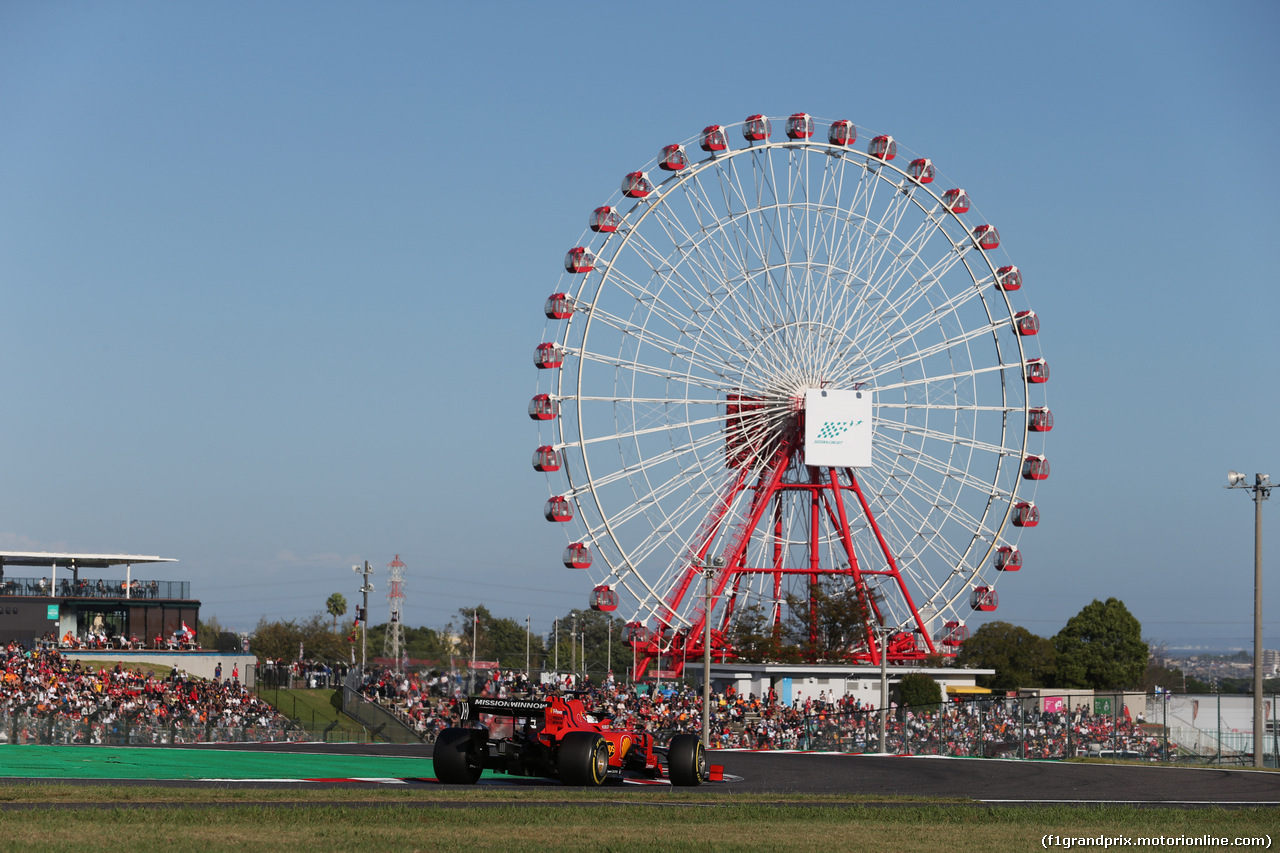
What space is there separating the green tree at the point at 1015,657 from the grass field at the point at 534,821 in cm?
7974

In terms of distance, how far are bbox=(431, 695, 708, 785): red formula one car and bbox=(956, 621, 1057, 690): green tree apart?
77.1 metres

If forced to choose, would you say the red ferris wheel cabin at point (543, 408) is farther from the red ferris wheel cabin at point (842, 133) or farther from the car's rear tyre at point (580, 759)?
the car's rear tyre at point (580, 759)

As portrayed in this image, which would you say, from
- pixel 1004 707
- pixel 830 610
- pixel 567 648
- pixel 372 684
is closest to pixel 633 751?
pixel 1004 707

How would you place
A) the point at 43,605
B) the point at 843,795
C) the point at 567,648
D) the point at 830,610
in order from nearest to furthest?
the point at 843,795, the point at 43,605, the point at 830,610, the point at 567,648

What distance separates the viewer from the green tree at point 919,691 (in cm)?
5909

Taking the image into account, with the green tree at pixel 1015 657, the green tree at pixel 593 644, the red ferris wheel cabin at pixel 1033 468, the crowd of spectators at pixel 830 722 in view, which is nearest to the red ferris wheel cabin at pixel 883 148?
the red ferris wheel cabin at pixel 1033 468

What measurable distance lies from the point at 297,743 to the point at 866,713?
16615mm

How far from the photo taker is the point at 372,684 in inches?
2013

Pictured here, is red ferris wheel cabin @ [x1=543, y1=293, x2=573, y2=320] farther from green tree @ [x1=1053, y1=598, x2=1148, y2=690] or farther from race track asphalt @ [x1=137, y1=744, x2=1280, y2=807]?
green tree @ [x1=1053, y1=598, x2=1148, y2=690]

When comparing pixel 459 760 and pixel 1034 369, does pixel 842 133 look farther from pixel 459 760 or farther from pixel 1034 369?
pixel 459 760


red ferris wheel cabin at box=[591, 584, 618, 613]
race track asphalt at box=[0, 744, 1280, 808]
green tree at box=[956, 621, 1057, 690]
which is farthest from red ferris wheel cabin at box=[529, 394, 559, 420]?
green tree at box=[956, 621, 1057, 690]

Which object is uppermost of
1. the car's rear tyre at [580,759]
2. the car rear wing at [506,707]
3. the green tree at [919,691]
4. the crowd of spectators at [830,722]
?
the car rear wing at [506,707]

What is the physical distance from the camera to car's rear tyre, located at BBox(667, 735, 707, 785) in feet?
80.2

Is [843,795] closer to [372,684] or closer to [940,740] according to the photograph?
[940,740]
